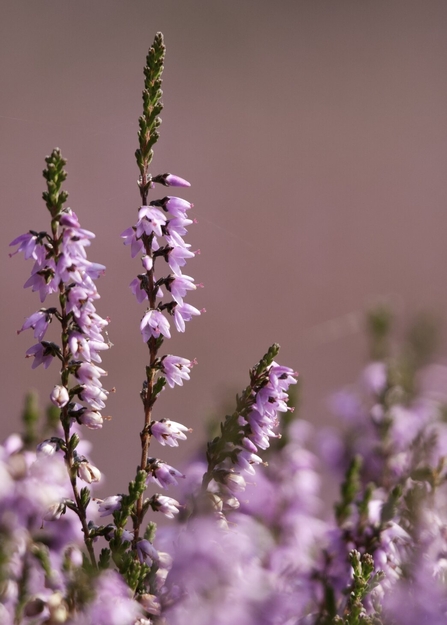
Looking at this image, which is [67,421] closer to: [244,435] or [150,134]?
[244,435]

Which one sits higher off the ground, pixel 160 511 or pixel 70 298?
pixel 70 298

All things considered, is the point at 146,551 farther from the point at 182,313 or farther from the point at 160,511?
the point at 182,313

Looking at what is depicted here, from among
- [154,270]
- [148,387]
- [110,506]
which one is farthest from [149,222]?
[110,506]

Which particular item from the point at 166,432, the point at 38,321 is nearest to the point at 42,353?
the point at 38,321

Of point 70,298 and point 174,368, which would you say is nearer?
point 70,298

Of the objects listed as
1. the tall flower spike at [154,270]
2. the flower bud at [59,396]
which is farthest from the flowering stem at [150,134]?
the flower bud at [59,396]

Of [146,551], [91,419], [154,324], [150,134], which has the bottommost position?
[146,551]

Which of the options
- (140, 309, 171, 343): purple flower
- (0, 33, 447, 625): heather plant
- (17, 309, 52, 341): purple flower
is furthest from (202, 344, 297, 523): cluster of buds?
(17, 309, 52, 341): purple flower

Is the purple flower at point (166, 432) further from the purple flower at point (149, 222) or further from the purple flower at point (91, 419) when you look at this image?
the purple flower at point (149, 222)

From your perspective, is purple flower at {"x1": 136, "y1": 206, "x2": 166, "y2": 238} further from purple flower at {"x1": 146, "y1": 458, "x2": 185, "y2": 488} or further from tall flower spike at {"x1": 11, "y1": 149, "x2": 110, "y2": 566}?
purple flower at {"x1": 146, "y1": 458, "x2": 185, "y2": 488}

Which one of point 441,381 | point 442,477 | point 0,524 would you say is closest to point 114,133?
point 0,524
